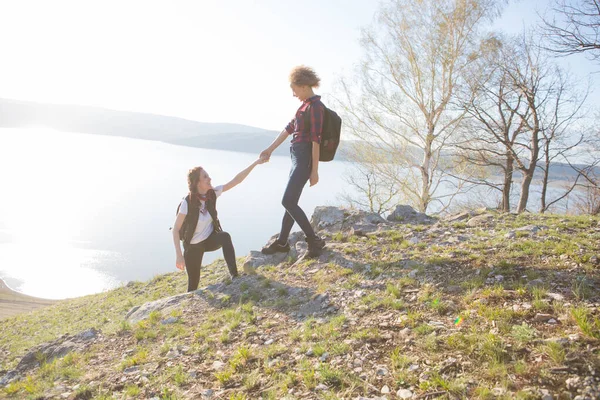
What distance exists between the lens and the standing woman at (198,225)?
6832 millimetres

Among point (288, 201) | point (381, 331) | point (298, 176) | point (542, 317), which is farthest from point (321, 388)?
point (298, 176)

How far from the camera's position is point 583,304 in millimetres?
3596

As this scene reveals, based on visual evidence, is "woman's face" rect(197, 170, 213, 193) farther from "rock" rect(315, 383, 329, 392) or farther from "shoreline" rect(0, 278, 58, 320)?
"shoreline" rect(0, 278, 58, 320)

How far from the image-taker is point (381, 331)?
3969mm

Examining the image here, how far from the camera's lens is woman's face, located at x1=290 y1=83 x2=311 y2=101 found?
19.4 ft

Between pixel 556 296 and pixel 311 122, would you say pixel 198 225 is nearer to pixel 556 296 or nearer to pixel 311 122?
pixel 311 122

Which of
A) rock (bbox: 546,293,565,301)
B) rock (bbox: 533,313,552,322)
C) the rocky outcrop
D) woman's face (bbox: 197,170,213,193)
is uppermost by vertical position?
woman's face (bbox: 197,170,213,193)

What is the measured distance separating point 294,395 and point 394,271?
10.1 ft

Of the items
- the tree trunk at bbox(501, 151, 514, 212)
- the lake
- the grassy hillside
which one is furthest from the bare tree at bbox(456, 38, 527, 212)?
the grassy hillside

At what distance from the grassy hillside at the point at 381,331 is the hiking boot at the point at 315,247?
16 cm

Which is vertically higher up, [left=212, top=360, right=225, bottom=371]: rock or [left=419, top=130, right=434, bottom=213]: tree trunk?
[left=419, top=130, right=434, bottom=213]: tree trunk

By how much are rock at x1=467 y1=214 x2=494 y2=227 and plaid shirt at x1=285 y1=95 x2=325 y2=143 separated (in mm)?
4766

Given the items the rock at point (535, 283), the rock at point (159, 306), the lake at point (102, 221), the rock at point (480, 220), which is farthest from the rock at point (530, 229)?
the lake at point (102, 221)

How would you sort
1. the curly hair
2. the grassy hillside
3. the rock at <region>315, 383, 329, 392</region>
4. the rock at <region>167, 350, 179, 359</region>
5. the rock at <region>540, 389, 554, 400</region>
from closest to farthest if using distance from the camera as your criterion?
the rock at <region>540, 389, 554, 400</region>
the grassy hillside
the rock at <region>315, 383, 329, 392</region>
the rock at <region>167, 350, 179, 359</region>
the curly hair
